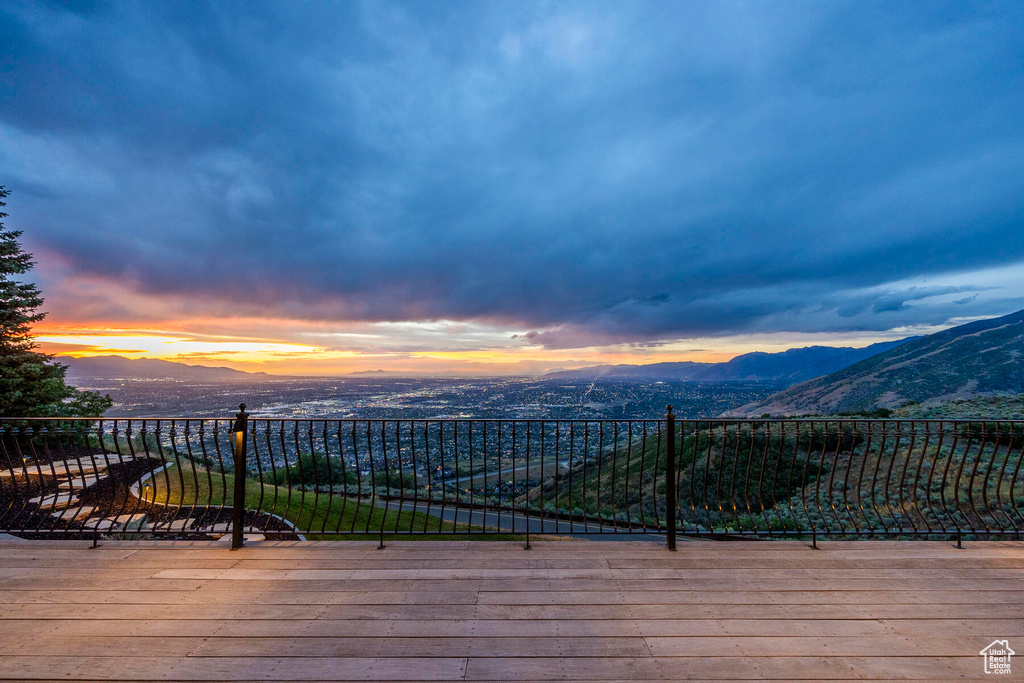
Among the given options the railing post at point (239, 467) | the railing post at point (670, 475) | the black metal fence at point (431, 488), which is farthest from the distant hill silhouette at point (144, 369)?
the railing post at point (670, 475)

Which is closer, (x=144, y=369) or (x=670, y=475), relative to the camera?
(x=670, y=475)

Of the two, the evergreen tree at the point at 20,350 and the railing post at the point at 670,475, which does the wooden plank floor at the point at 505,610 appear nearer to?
the railing post at the point at 670,475

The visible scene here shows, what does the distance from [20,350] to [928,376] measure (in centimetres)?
Answer: 11193

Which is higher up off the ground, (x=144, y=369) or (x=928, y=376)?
(x=144, y=369)

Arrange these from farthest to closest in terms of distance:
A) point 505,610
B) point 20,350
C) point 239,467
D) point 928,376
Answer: point 928,376 → point 20,350 → point 239,467 → point 505,610

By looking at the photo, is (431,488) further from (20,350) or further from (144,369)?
(144,369)

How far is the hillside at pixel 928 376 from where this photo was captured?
64188 millimetres

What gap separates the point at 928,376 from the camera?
72875 millimetres

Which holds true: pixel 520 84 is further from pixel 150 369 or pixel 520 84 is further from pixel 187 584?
pixel 150 369

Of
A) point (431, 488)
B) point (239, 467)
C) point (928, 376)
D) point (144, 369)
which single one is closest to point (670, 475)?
point (431, 488)

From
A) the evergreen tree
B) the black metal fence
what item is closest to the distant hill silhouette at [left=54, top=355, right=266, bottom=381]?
the evergreen tree

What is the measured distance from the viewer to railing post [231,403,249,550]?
3771 millimetres

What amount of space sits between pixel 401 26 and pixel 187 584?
14.7 m

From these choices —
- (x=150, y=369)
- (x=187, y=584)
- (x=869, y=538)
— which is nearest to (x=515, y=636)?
(x=187, y=584)
